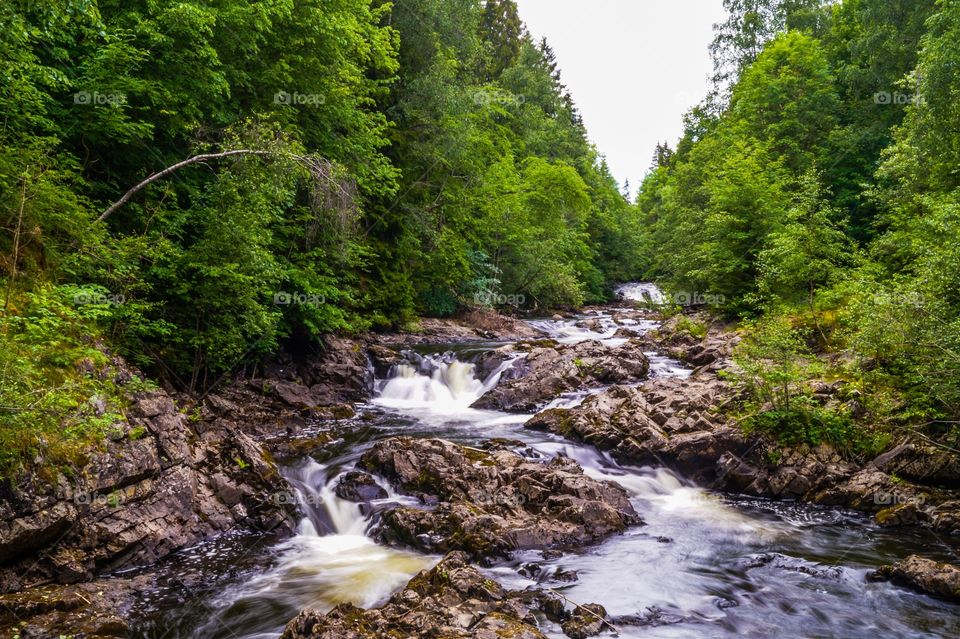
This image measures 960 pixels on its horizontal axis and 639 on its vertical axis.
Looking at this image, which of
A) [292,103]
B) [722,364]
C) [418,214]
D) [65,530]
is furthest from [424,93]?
[65,530]

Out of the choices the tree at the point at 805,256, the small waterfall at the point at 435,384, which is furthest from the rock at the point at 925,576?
the small waterfall at the point at 435,384

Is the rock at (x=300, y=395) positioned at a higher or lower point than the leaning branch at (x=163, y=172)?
lower

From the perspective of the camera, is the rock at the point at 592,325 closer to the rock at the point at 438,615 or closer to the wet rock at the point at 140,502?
the wet rock at the point at 140,502

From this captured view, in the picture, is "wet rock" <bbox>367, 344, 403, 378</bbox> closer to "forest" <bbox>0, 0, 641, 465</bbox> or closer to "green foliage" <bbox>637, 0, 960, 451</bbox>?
"forest" <bbox>0, 0, 641, 465</bbox>

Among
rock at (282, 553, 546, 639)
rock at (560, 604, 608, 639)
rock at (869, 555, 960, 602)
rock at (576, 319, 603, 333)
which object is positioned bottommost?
rock at (869, 555, 960, 602)

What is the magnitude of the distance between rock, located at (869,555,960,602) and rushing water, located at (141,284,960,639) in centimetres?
11

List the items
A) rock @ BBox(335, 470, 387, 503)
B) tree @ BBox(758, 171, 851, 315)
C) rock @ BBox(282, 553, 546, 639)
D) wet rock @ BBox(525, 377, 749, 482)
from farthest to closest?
1. tree @ BBox(758, 171, 851, 315)
2. wet rock @ BBox(525, 377, 749, 482)
3. rock @ BBox(335, 470, 387, 503)
4. rock @ BBox(282, 553, 546, 639)

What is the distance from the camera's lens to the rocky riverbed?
5.46 m

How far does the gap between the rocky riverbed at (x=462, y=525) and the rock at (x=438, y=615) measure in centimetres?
2

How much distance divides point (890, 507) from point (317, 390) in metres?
12.3

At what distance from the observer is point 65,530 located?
567 cm

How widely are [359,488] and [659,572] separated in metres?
4.84

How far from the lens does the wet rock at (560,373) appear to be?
14.6m

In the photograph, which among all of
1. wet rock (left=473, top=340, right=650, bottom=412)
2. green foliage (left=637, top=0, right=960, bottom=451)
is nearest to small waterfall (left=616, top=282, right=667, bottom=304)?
green foliage (left=637, top=0, right=960, bottom=451)
